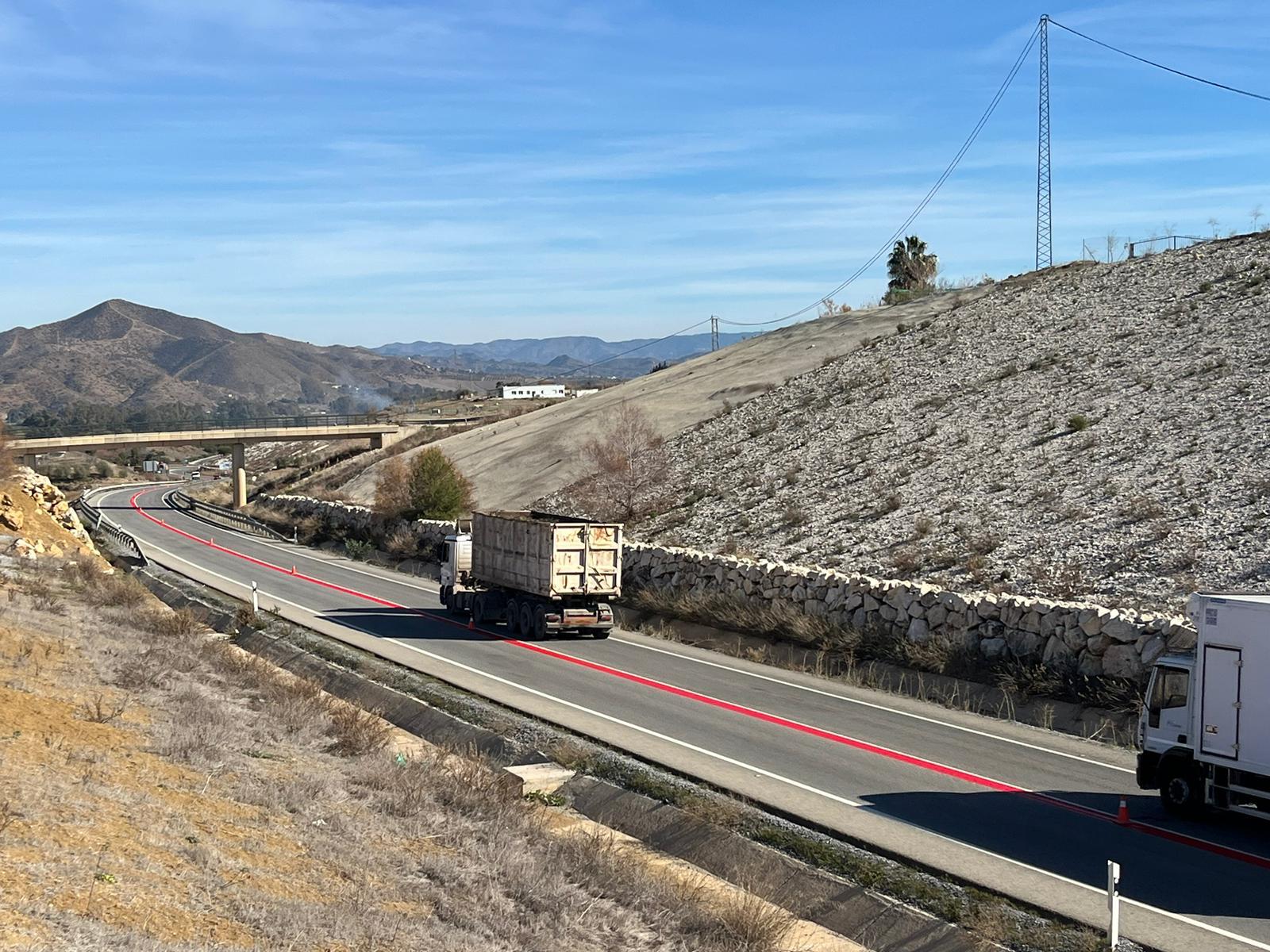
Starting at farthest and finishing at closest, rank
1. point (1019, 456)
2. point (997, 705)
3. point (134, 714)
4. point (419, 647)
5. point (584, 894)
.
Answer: point (1019, 456) → point (419, 647) → point (997, 705) → point (134, 714) → point (584, 894)

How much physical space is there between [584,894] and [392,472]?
45703mm

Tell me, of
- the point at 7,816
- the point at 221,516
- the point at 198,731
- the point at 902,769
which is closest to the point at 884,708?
the point at 902,769

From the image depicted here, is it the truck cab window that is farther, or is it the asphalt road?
the truck cab window

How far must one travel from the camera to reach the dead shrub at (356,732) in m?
14.5

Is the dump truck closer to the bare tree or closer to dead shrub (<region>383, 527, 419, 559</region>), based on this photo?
the bare tree

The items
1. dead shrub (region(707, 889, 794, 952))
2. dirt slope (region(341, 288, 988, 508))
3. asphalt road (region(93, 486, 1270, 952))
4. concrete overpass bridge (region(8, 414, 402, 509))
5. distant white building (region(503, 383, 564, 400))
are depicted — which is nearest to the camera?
dead shrub (region(707, 889, 794, 952))

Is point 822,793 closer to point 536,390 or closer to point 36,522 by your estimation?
point 36,522

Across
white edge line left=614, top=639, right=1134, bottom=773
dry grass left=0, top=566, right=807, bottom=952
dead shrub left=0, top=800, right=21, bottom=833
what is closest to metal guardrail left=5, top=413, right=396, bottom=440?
white edge line left=614, top=639, right=1134, bottom=773

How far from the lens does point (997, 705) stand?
1978 cm

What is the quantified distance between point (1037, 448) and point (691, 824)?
2749 centimetres

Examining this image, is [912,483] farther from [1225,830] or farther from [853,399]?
[1225,830]

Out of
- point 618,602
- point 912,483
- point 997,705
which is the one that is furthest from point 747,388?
point 997,705

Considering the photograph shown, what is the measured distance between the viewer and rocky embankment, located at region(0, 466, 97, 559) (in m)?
38.4

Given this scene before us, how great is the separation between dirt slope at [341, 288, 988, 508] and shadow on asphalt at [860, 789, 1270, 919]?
38276mm
